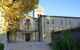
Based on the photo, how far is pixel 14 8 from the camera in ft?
56.1

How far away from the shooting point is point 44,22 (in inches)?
1908

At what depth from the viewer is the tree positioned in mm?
15962

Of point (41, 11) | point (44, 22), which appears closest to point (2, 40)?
point (44, 22)

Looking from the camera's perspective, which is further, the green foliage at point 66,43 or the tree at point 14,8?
the tree at point 14,8

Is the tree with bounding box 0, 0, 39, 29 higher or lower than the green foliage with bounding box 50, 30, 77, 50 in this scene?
higher

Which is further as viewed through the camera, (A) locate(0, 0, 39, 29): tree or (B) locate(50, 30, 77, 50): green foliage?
(A) locate(0, 0, 39, 29): tree

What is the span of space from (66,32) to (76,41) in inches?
30.2

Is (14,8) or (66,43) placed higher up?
(14,8)

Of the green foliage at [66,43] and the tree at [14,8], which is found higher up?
the tree at [14,8]

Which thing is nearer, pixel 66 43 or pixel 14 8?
pixel 66 43

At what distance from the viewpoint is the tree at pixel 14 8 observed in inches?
628

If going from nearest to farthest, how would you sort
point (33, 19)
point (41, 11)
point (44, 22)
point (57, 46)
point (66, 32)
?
point (66, 32), point (57, 46), point (44, 22), point (33, 19), point (41, 11)

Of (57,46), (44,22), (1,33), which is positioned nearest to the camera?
(57,46)

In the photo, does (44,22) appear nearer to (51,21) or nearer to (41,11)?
(51,21)
